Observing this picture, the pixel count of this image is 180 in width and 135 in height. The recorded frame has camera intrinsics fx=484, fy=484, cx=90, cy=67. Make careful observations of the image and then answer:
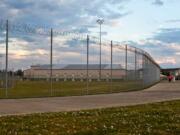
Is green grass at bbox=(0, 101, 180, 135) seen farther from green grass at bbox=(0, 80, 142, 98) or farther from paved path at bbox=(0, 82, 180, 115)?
green grass at bbox=(0, 80, 142, 98)

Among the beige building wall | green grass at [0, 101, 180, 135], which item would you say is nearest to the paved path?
green grass at [0, 101, 180, 135]

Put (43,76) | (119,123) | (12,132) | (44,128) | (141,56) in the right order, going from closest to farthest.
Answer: (12,132)
(44,128)
(119,123)
(141,56)
(43,76)

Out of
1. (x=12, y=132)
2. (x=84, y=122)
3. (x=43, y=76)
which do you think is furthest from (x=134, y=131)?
(x=43, y=76)

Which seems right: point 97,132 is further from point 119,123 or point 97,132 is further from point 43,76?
point 43,76

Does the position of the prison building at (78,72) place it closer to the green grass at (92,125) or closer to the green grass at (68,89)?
the green grass at (68,89)

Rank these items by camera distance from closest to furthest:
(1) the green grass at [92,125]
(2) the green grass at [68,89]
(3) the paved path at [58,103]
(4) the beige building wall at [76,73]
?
1. (1) the green grass at [92,125]
2. (3) the paved path at [58,103]
3. (2) the green grass at [68,89]
4. (4) the beige building wall at [76,73]

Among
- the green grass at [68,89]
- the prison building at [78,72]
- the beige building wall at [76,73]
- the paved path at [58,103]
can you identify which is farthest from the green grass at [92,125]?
the beige building wall at [76,73]

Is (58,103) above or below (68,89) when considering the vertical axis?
below

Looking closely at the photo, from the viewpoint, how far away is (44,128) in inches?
423

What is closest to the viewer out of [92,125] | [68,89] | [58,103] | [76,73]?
[92,125]

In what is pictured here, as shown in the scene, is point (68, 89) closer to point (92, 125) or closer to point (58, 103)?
point (58, 103)

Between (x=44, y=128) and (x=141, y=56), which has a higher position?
(x=141, y=56)

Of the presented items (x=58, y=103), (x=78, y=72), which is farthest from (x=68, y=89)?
(x=78, y=72)

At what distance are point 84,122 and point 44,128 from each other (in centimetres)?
154
